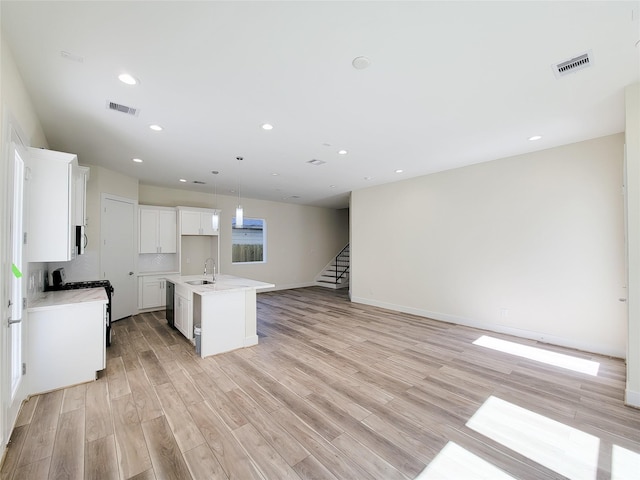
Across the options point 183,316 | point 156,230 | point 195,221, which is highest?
point 195,221

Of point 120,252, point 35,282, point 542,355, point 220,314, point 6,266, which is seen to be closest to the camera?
point 6,266

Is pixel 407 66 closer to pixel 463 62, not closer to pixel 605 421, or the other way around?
pixel 463 62

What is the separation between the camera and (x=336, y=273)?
9.36 metres

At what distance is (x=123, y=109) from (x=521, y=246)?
573 centimetres

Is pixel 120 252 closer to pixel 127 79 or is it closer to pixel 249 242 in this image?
pixel 249 242

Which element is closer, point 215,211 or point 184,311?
point 184,311

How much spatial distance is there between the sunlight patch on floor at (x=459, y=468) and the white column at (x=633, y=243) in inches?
74.6

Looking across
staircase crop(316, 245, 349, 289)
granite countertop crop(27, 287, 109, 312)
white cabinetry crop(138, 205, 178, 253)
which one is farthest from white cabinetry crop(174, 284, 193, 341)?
staircase crop(316, 245, 349, 289)

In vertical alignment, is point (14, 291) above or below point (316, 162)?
below

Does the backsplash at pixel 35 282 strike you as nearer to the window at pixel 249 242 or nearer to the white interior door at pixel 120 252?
the white interior door at pixel 120 252

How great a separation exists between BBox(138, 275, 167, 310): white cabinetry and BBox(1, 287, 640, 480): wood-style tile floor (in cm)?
209

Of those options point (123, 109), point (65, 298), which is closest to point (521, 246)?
point (123, 109)

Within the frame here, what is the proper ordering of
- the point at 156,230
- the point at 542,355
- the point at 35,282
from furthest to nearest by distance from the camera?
the point at 156,230
the point at 542,355
the point at 35,282

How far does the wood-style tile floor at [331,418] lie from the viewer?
5.93 feet
